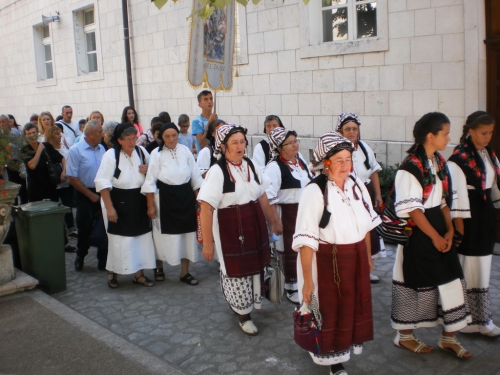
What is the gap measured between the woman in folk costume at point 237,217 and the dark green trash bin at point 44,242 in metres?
2.16

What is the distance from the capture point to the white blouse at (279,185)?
5.14 metres

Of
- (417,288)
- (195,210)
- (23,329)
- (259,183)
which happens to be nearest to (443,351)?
(417,288)

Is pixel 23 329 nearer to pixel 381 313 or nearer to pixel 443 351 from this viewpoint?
pixel 381 313

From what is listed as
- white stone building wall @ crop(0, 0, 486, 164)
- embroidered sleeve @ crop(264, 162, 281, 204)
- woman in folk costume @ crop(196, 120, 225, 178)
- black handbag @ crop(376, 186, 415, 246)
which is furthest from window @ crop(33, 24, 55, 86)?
black handbag @ crop(376, 186, 415, 246)

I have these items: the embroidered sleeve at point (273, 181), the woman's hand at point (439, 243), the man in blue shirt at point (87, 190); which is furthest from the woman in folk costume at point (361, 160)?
the man in blue shirt at point (87, 190)

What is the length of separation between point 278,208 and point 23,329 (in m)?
2.60

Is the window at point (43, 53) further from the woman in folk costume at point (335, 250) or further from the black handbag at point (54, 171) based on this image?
the woman in folk costume at point (335, 250)

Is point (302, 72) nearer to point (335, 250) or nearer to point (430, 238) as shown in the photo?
point (430, 238)

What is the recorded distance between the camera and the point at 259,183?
4.84 m

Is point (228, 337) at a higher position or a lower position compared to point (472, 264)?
lower

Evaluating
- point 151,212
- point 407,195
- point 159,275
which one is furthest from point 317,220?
point 159,275

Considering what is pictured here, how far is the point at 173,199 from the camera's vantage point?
6.05 metres

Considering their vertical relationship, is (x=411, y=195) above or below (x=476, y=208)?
above

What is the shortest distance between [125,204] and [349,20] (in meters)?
5.00
